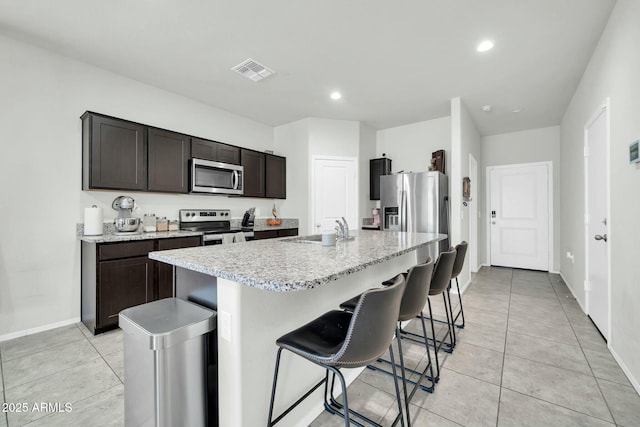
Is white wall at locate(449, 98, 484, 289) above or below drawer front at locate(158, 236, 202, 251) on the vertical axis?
above

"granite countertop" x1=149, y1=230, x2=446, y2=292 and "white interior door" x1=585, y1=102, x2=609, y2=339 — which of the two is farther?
"white interior door" x1=585, y1=102, x2=609, y2=339

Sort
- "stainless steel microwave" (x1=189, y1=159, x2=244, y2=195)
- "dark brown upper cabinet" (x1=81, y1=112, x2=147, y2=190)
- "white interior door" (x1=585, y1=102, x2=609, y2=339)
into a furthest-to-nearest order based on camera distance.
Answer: "stainless steel microwave" (x1=189, y1=159, x2=244, y2=195) < "dark brown upper cabinet" (x1=81, y1=112, x2=147, y2=190) < "white interior door" (x1=585, y1=102, x2=609, y2=339)

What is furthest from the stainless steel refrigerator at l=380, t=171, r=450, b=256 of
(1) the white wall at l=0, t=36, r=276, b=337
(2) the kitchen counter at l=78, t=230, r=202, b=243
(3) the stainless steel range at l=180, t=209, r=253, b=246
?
(1) the white wall at l=0, t=36, r=276, b=337

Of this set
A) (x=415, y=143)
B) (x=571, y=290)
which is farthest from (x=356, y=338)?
(x=415, y=143)

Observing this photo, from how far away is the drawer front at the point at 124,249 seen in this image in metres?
2.58

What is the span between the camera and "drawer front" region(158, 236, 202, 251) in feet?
9.78

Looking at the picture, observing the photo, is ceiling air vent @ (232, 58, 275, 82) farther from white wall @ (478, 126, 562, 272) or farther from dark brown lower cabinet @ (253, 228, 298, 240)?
white wall @ (478, 126, 562, 272)

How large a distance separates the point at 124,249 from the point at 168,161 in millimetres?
1187

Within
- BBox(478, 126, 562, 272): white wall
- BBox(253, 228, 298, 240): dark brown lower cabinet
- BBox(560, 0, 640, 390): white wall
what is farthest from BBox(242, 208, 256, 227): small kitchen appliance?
BBox(478, 126, 562, 272): white wall

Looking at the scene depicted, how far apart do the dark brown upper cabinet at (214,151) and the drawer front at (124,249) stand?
1.34m

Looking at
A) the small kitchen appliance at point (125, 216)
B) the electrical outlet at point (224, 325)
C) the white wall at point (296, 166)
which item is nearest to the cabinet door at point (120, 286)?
the small kitchen appliance at point (125, 216)

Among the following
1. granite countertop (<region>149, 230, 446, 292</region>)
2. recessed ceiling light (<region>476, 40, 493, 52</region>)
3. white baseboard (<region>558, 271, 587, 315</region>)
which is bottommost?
white baseboard (<region>558, 271, 587, 315</region>)

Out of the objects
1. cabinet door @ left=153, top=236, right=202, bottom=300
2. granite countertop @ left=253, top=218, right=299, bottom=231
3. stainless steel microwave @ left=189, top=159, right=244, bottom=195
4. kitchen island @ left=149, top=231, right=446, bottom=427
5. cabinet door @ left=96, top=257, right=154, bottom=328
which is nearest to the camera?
kitchen island @ left=149, top=231, right=446, bottom=427

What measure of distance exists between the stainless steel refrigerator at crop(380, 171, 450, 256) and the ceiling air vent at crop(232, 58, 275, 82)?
2.37 m
